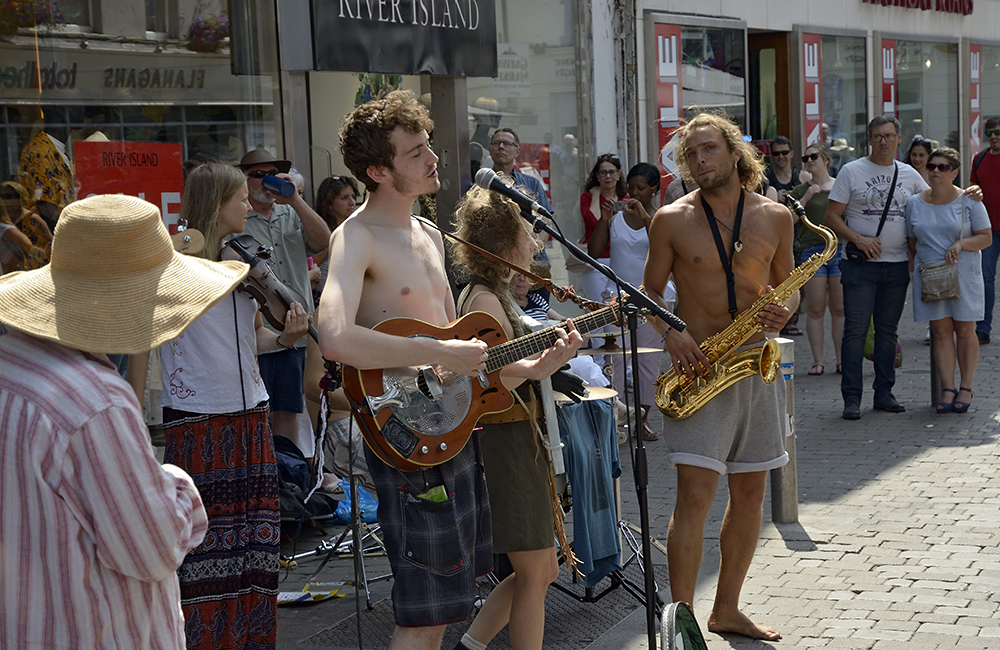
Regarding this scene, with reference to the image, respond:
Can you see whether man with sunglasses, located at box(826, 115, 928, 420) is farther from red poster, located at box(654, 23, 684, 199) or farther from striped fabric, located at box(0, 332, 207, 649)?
striped fabric, located at box(0, 332, 207, 649)

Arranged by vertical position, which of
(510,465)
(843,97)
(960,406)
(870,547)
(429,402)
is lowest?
(870,547)

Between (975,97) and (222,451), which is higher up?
(975,97)

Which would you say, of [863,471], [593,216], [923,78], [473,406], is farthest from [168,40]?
[923,78]

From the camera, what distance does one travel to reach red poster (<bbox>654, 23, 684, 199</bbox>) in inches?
465

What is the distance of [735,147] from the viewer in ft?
14.8

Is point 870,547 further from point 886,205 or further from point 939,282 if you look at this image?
point 886,205

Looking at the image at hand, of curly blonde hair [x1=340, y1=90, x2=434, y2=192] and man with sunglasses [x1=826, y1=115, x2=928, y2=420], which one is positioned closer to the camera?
curly blonde hair [x1=340, y1=90, x2=434, y2=192]

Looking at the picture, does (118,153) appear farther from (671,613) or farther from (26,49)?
(671,613)

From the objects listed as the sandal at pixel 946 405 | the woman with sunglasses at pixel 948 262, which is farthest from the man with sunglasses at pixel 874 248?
the sandal at pixel 946 405

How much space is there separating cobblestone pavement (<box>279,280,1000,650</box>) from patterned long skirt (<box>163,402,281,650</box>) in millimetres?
575

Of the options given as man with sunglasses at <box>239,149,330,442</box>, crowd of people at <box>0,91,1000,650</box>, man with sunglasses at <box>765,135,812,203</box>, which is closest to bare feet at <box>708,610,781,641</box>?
crowd of people at <box>0,91,1000,650</box>

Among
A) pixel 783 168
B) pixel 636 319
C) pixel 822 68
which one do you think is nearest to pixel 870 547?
pixel 636 319

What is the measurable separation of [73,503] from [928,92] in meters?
18.8

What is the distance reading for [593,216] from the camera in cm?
914
